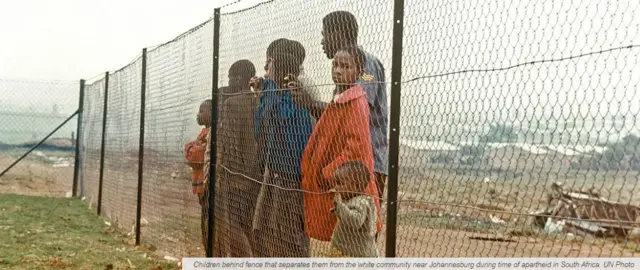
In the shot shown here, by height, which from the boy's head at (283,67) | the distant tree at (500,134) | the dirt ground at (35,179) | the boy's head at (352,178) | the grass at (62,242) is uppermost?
the boy's head at (283,67)

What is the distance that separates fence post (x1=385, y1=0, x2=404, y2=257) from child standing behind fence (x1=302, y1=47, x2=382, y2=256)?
47 cm

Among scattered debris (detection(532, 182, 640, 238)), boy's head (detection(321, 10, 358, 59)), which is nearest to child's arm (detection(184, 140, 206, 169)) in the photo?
boy's head (detection(321, 10, 358, 59))

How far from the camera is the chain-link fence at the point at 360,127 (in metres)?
2.23

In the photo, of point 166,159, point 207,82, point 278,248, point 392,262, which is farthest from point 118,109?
point 392,262

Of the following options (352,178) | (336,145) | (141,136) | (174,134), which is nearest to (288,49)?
(336,145)

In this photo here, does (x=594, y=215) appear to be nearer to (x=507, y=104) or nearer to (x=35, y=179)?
(x=507, y=104)

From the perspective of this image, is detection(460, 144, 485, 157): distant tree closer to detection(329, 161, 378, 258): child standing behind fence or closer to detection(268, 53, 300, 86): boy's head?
detection(329, 161, 378, 258): child standing behind fence

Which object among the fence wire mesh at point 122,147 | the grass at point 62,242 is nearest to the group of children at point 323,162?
the grass at point 62,242

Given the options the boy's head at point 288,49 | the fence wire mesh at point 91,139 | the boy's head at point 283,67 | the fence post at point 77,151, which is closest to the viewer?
the boy's head at point 288,49

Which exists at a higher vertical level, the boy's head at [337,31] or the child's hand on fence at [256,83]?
the boy's head at [337,31]

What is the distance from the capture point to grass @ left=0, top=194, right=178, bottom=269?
231 inches

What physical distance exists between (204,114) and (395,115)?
3003 mm

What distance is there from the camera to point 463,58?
8.25 ft

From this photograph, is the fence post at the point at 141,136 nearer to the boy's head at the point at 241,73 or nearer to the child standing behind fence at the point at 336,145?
the boy's head at the point at 241,73
